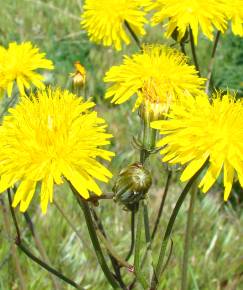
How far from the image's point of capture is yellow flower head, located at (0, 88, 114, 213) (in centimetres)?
91

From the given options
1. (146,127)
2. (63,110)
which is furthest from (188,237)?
(63,110)

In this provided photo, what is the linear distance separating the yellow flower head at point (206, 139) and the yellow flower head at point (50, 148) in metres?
0.11

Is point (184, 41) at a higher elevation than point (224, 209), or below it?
higher

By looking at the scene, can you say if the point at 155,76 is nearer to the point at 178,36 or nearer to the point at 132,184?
the point at 178,36

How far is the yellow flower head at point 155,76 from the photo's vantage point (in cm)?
119

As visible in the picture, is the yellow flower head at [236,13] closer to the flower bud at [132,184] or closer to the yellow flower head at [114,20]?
the yellow flower head at [114,20]

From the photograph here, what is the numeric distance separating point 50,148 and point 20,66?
1.69 feet

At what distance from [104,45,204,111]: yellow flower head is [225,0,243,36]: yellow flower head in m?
0.15

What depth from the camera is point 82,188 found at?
88cm

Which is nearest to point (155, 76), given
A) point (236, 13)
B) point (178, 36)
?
point (178, 36)

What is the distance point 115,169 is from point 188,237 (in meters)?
0.98

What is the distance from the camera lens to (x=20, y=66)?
141 centimetres

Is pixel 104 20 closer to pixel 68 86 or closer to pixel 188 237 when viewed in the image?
pixel 188 237

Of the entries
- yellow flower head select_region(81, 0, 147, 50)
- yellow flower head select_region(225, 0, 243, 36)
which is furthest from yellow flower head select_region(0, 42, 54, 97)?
yellow flower head select_region(225, 0, 243, 36)
